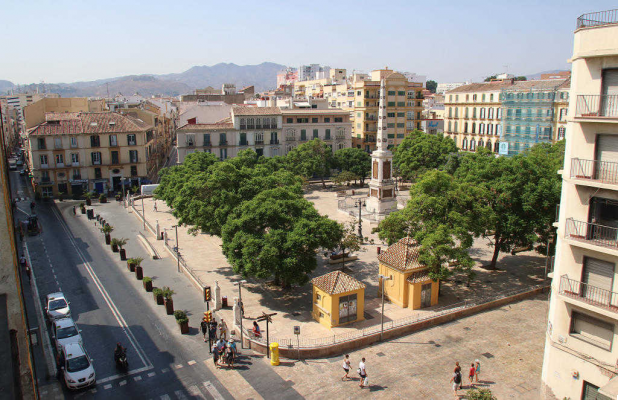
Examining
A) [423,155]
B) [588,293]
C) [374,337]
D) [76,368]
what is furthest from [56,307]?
[423,155]

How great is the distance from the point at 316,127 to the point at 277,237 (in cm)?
5499

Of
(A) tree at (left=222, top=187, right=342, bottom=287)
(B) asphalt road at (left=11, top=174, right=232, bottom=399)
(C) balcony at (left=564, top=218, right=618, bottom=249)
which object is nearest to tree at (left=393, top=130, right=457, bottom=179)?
(A) tree at (left=222, top=187, right=342, bottom=287)

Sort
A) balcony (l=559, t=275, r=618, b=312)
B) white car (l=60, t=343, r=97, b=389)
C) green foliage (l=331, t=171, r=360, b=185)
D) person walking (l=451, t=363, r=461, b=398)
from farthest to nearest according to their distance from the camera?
green foliage (l=331, t=171, r=360, b=185) → white car (l=60, t=343, r=97, b=389) → person walking (l=451, t=363, r=461, b=398) → balcony (l=559, t=275, r=618, b=312)

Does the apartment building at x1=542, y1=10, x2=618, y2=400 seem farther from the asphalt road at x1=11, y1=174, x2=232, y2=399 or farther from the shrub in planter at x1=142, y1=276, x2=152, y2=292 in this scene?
the shrub in planter at x1=142, y1=276, x2=152, y2=292

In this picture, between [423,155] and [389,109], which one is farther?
[389,109]

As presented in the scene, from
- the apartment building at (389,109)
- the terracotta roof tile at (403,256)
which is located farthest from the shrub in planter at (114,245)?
the apartment building at (389,109)

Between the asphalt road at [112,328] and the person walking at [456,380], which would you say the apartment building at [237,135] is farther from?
the person walking at [456,380]

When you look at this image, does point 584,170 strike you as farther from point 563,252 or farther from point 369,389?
point 369,389

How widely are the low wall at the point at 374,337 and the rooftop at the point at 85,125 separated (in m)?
52.0

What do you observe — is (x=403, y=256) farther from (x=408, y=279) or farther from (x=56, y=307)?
(x=56, y=307)

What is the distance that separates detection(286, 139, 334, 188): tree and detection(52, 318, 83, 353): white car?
146ft

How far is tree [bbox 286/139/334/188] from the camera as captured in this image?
69188 millimetres

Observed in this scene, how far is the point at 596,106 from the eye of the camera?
725 inches

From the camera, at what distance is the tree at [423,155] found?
6844 cm
